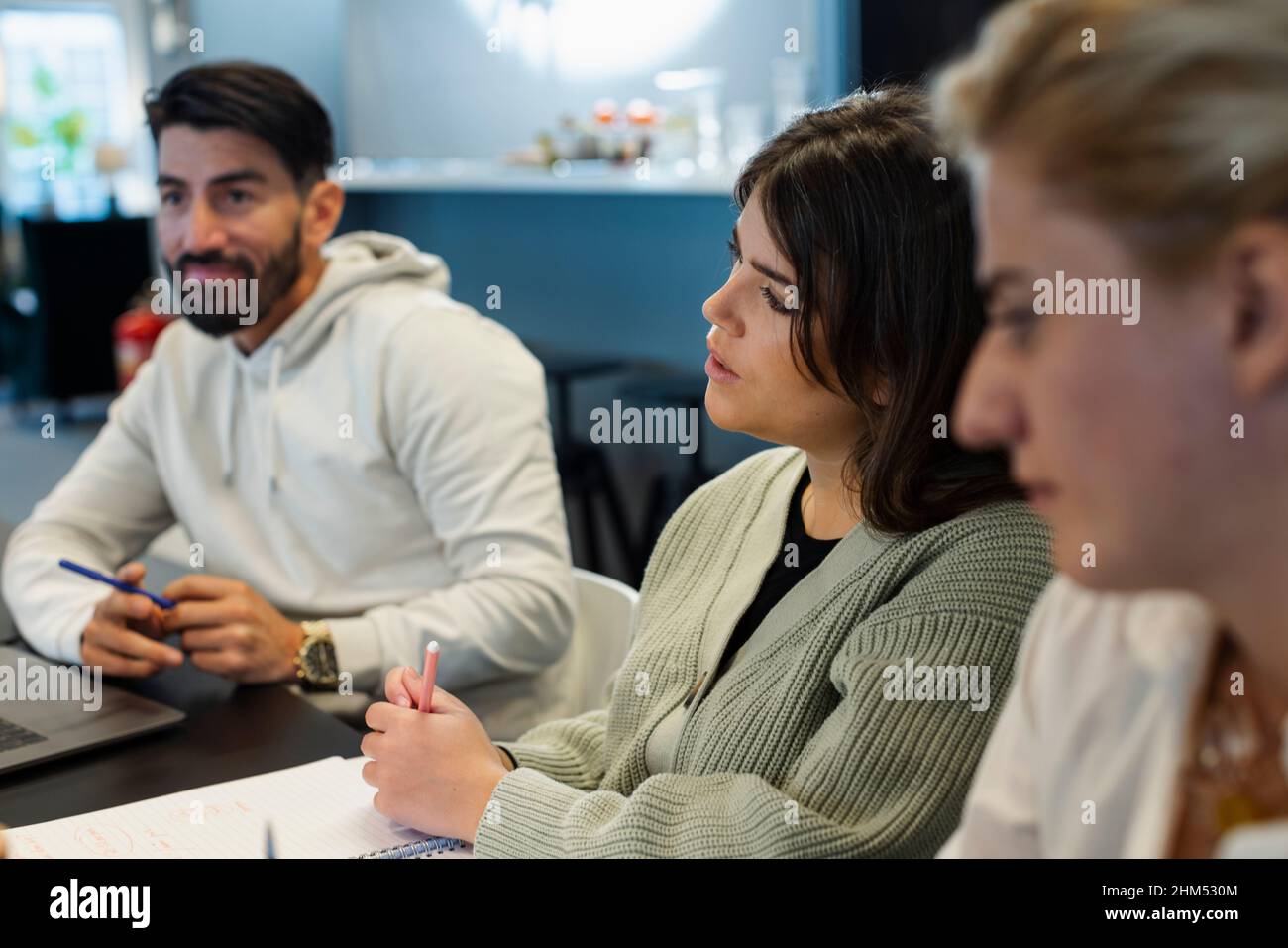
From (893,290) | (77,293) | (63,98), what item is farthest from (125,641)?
(63,98)

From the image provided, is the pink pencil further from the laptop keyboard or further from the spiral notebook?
the laptop keyboard

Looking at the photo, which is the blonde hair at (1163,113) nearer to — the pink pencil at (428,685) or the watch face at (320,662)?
the pink pencil at (428,685)

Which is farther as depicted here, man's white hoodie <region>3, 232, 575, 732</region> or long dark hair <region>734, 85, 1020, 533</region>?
man's white hoodie <region>3, 232, 575, 732</region>

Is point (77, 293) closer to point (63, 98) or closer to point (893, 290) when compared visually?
point (63, 98)

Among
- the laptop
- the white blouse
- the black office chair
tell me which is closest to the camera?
the white blouse

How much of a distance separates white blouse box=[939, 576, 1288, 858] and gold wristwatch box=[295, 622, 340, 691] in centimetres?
89

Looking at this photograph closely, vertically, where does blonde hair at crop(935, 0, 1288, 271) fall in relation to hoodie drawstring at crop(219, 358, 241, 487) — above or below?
above

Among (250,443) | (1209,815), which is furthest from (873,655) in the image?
(250,443)

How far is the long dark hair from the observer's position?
1080mm

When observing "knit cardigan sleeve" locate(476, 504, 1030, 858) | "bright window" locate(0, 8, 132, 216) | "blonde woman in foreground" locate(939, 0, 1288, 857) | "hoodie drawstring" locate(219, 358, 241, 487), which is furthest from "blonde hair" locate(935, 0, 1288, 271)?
"bright window" locate(0, 8, 132, 216)

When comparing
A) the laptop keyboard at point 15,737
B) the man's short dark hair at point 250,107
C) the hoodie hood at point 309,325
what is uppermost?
the man's short dark hair at point 250,107

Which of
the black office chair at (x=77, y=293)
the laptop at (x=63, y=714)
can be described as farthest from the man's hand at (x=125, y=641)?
the black office chair at (x=77, y=293)

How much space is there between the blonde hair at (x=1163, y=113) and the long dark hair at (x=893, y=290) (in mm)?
503

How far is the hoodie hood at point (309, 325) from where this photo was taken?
1.86 metres
